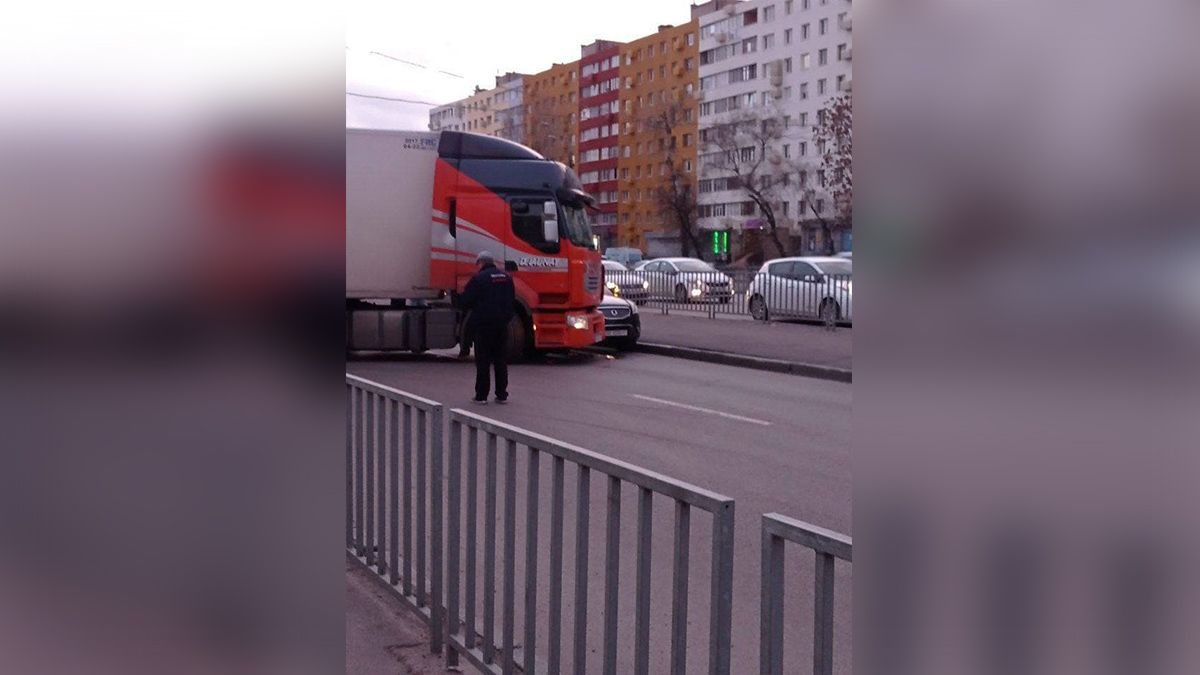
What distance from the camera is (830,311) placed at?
25250 mm

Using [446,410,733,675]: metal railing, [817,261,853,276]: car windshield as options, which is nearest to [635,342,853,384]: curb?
[817,261,853,276]: car windshield

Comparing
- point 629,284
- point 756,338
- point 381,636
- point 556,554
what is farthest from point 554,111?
point 556,554

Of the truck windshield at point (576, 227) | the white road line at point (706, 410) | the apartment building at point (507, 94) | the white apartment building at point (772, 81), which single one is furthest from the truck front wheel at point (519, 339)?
the apartment building at point (507, 94)

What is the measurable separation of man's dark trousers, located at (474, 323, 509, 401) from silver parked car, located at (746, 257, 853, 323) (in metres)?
11.2

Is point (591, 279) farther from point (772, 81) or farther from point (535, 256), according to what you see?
point (772, 81)

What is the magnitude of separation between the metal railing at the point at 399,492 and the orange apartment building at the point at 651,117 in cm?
9371

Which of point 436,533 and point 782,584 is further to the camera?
point 436,533

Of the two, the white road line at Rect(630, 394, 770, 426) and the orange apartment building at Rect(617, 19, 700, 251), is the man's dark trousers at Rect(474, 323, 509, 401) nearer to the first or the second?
Result: the white road line at Rect(630, 394, 770, 426)

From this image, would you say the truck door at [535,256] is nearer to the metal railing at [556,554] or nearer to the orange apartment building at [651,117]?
the metal railing at [556,554]

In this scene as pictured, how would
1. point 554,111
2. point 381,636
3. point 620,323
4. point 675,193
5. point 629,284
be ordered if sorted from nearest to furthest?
point 381,636
point 620,323
point 629,284
point 675,193
point 554,111

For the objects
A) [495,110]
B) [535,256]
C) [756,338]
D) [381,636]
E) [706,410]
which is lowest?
[706,410]

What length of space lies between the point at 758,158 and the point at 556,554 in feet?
238

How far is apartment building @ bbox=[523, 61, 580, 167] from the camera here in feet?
357
